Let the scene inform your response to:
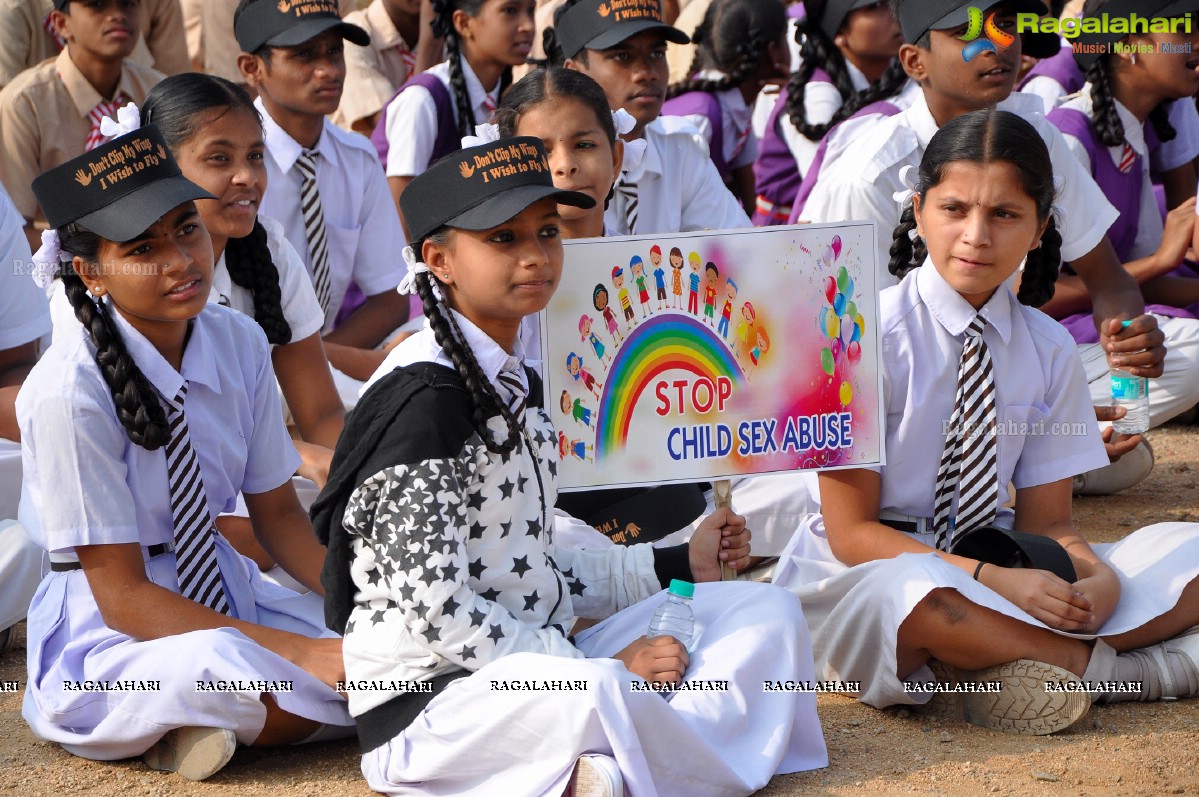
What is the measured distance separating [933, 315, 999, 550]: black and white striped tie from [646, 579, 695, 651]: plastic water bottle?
89cm

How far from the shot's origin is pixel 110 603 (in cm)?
324

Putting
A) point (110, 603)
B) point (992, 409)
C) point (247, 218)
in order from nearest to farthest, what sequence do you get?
point (110, 603)
point (992, 409)
point (247, 218)

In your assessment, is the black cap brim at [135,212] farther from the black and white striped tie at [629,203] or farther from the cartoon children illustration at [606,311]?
the black and white striped tie at [629,203]

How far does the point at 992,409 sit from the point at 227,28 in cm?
698

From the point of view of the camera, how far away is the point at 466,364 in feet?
9.91

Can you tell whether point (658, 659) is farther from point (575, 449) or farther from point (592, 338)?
point (592, 338)

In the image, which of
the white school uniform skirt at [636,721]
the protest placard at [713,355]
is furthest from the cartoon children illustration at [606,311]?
the white school uniform skirt at [636,721]

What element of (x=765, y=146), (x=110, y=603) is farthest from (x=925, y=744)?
(x=765, y=146)

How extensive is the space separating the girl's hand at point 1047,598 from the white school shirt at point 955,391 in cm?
39

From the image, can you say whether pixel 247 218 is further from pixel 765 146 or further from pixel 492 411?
pixel 765 146

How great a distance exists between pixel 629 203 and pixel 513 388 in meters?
2.29

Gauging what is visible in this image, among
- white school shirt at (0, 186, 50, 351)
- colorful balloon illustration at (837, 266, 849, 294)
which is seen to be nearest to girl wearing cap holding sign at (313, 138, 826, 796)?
colorful balloon illustration at (837, 266, 849, 294)

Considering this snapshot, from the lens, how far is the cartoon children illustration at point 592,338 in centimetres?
349

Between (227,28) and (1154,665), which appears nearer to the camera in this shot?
(1154,665)
